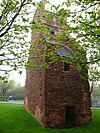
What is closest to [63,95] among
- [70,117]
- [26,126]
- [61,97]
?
[61,97]

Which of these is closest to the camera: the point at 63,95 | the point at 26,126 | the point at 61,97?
the point at 26,126

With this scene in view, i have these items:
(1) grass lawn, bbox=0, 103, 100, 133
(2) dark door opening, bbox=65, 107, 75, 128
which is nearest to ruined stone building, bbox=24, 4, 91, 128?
(2) dark door opening, bbox=65, 107, 75, 128

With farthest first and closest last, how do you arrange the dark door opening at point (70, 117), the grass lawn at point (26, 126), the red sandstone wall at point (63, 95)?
1. the dark door opening at point (70, 117)
2. the red sandstone wall at point (63, 95)
3. the grass lawn at point (26, 126)

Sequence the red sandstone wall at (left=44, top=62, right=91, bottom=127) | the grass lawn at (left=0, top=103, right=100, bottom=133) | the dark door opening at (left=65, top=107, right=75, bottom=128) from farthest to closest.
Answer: the dark door opening at (left=65, top=107, right=75, bottom=128) < the red sandstone wall at (left=44, top=62, right=91, bottom=127) < the grass lawn at (left=0, top=103, right=100, bottom=133)

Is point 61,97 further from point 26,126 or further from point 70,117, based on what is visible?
point 26,126

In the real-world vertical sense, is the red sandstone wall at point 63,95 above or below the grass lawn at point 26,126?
above

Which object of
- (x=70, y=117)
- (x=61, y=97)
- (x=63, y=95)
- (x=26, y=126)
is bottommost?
(x=26, y=126)

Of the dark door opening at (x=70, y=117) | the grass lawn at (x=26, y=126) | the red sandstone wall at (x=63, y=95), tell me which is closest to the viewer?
the grass lawn at (x=26, y=126)

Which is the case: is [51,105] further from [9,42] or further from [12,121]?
[9,42]

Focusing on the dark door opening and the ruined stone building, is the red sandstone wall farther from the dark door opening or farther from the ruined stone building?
the dark door opening

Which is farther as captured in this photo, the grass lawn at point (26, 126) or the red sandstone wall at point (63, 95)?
the red sandstone wall at point (63, 95)

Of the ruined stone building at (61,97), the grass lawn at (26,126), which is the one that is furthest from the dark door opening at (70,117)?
the grass lawn at (26,126)

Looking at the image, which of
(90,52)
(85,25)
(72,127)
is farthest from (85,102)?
(85,25)

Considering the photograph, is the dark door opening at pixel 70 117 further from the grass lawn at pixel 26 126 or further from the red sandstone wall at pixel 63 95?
Answer: the grass lawn at pixel 26 126
